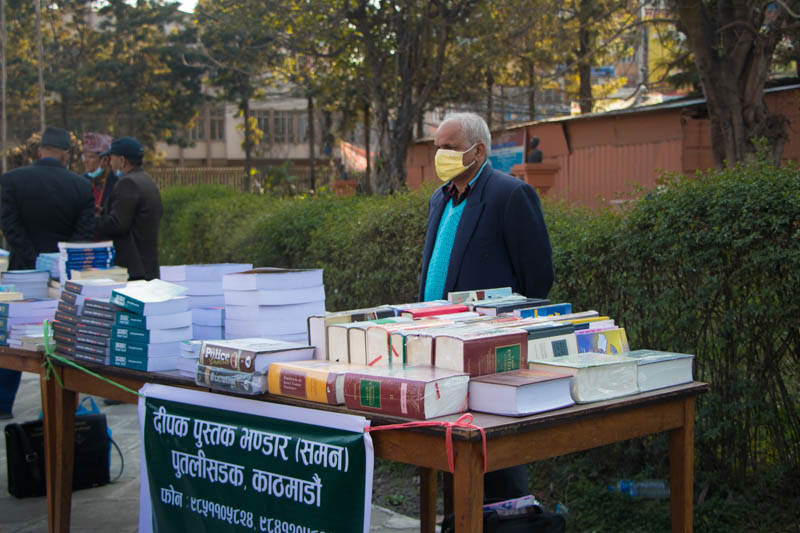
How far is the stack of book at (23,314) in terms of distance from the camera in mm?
4230

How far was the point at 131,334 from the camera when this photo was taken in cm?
350

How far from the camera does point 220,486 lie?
3.04 m

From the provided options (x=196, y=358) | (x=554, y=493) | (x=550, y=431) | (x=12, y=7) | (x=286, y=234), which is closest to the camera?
(x=550, y=431)

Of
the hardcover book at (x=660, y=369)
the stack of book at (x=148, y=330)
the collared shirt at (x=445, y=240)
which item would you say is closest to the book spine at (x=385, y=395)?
the hardcover book at (x=660, y=369)

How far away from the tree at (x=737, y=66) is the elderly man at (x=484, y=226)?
337 inches

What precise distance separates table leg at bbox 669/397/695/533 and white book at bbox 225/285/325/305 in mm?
1484

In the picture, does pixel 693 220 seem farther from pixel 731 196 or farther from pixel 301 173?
pixel 301 173

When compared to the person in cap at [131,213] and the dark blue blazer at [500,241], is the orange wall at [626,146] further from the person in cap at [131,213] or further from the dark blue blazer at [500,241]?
the dark blue blazer at [500,241]

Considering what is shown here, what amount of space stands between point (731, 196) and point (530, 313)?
5.09 ft

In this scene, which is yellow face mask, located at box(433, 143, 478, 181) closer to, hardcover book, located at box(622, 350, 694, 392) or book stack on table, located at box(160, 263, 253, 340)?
book stack on table, located at box(160, 263, 253, 340)

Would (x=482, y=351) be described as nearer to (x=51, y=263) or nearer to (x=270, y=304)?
(x=270, y=304)

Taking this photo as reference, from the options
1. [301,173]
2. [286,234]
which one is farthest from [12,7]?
[286,234]

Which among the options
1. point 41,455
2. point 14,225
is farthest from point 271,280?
point 14,225

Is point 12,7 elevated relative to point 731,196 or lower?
elevated
